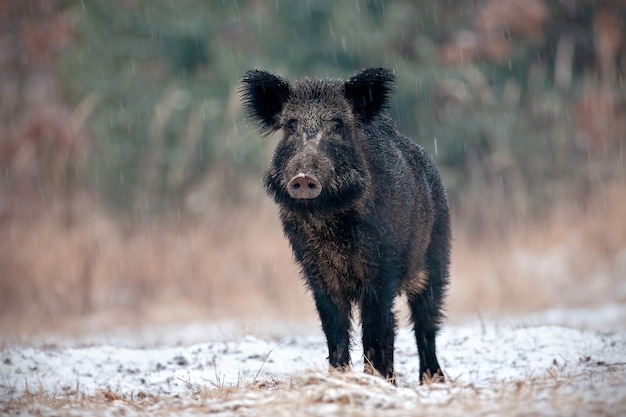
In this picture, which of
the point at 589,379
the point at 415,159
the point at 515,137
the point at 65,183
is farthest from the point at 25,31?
the point at 589,379

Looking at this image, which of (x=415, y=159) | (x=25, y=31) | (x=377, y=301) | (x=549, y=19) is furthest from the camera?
(x=25, y=31)

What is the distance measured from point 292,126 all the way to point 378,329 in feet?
4.66

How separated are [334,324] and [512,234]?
20.8ft

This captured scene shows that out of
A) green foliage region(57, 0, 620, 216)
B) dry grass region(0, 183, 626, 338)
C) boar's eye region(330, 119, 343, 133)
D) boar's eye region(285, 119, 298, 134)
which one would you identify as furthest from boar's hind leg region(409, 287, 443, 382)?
green foliage region(57, 0, 620, 216)

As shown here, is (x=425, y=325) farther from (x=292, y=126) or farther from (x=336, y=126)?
(x=292, y=126)

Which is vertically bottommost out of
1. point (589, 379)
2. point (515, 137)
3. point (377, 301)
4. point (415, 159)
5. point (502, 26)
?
point (589, 379)

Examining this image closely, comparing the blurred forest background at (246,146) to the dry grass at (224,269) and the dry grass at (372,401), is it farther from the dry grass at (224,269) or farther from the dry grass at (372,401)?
the dry grass at (372,401)

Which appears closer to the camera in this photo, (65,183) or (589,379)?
(589,379)

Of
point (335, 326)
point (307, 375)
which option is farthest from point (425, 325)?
point (307, 375)

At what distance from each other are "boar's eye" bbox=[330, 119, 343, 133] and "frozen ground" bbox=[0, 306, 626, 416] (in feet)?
5.33

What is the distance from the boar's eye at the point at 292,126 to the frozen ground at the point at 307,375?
1593mm

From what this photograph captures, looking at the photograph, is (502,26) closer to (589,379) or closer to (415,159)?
(415,159)

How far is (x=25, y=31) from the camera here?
1714cm

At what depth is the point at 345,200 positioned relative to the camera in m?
5.22
